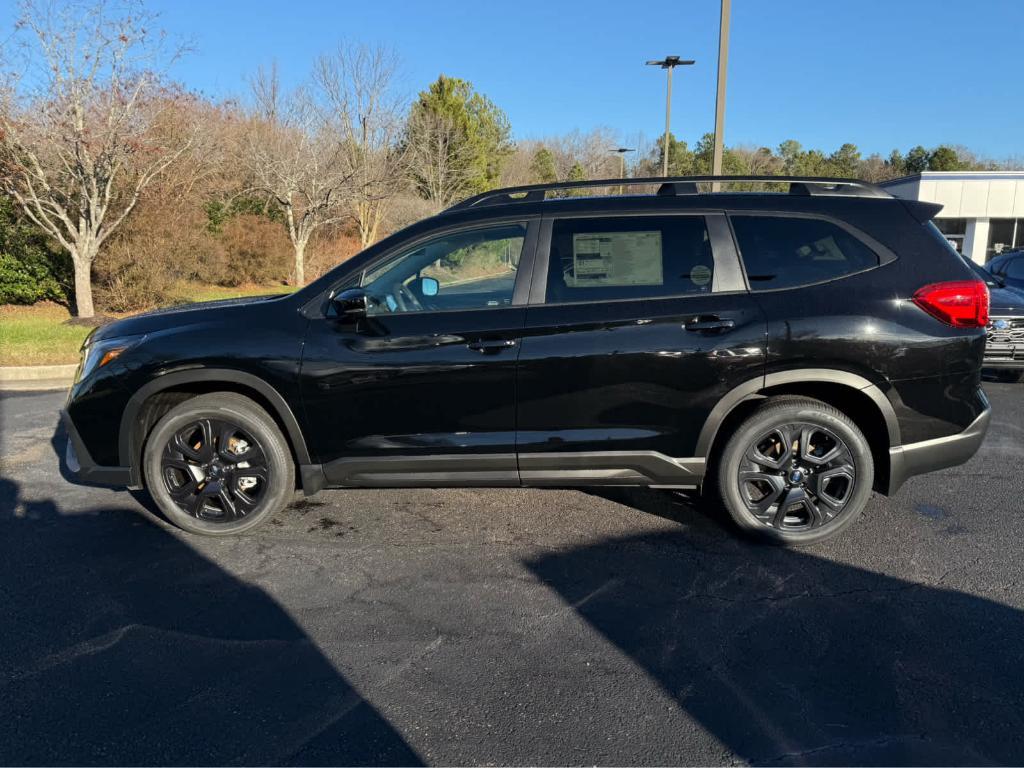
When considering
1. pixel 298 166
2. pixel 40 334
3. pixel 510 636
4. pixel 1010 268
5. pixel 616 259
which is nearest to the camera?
pixel 510 636

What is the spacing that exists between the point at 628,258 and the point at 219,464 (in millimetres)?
2608

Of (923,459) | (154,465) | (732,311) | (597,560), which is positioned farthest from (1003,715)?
(154,465)

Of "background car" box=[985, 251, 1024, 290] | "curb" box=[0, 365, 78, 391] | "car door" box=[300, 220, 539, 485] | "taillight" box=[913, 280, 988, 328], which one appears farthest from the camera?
"background car" box=[985, 251, 1024, 290]

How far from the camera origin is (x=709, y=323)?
12.3 ft

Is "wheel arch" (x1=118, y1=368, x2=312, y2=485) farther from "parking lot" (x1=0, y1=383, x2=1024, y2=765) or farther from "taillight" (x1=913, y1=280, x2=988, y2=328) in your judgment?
"taillight" (x1=913, y1=280, x2=988, y2=328)

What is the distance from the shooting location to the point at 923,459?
384 cm

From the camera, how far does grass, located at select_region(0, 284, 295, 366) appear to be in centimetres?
953

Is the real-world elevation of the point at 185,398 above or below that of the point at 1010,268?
below

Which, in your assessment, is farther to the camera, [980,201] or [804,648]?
[980,201]

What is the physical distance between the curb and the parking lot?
190 inches

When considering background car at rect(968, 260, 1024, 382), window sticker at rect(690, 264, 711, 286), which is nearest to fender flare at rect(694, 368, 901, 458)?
window sticker at rect(690, 264, 711, 286)

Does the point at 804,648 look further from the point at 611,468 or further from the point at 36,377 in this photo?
the point at 36,377

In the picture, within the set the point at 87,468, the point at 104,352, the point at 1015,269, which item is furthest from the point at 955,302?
the point at 1015,269

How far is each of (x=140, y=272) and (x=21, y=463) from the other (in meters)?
10.5
